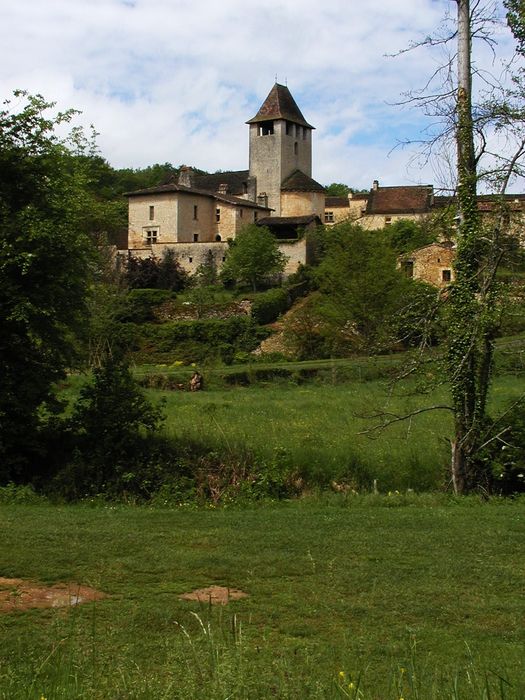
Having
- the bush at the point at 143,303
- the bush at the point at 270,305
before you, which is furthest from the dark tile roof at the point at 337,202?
the bush at the point at 143,303

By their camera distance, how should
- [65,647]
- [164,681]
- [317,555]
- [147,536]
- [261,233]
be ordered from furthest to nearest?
[261,233]
[147,536]
[317,555]
[65,647]
[164,681]

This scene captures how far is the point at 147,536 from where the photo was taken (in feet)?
32.8

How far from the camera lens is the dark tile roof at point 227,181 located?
249ft

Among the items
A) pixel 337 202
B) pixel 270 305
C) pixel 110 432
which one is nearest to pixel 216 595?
pixel 110 432

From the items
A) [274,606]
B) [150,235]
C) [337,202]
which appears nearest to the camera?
[274,606]

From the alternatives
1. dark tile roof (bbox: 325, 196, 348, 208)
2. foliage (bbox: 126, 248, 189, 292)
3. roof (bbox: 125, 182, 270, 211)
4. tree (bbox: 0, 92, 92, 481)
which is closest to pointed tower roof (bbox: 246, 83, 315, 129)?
roof (bbox: 125, 182, 270, 211)

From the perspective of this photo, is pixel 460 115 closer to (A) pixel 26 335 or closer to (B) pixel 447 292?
(B) pixel 447 292

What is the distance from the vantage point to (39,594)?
7.43 m

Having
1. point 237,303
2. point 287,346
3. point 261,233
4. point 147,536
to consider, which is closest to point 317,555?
point 147,536

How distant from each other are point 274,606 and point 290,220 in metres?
61.7

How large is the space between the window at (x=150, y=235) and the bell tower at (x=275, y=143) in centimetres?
1153

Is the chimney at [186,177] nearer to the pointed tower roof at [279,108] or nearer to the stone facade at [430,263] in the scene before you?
the pointed tower roof at [279,108]

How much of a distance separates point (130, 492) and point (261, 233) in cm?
4751

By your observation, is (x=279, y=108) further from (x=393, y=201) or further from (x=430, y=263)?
(x=430, y=263)
